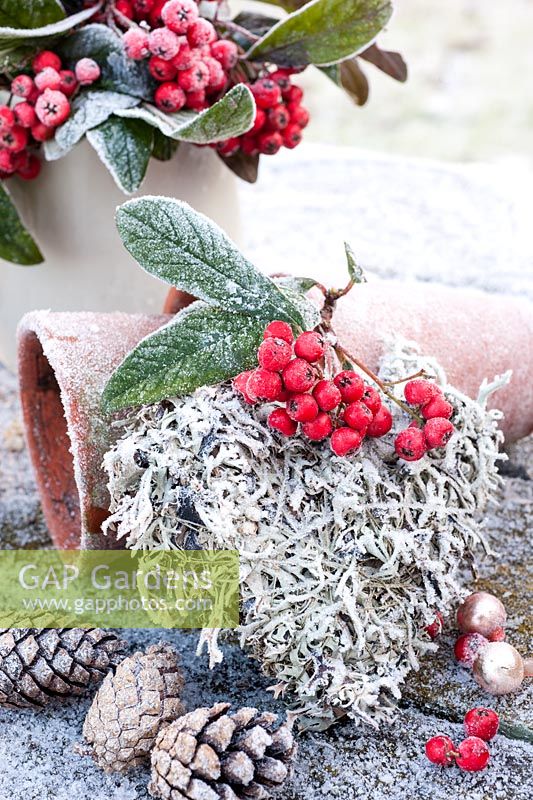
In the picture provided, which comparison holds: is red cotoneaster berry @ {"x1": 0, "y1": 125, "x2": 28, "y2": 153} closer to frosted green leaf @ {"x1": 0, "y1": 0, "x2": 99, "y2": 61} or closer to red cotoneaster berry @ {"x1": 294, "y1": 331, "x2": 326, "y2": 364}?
frosted green leaf @ {"x1": 0, "y1": 0, "x2": 99, "y2": 61}

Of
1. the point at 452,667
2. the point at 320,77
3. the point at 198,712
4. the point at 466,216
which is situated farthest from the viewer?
the point at 320,77

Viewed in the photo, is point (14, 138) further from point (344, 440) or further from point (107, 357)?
point (344, 440)

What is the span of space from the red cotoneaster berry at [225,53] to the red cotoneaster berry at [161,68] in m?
0.06

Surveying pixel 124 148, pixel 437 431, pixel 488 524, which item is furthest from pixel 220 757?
pixel 124 148

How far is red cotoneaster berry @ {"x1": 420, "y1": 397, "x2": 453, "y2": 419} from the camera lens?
754 millimetres

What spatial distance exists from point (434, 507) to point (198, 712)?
26cm

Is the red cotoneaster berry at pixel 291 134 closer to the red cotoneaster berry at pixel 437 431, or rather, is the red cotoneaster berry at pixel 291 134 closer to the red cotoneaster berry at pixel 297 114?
the red cotoneaster berry at pixel 297 114

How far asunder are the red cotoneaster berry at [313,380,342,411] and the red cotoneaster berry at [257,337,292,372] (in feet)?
0.11

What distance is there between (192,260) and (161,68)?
0.89 ft

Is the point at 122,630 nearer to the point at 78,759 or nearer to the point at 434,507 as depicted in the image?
the point at 78,759

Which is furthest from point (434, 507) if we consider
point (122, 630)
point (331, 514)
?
point (122, 630)

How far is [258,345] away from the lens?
29.7 inches

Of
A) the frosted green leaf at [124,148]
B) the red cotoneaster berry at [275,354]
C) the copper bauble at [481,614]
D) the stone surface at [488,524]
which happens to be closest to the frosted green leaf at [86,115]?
the frosted green leaf at [124,148]

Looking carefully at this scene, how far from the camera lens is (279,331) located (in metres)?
0.71
